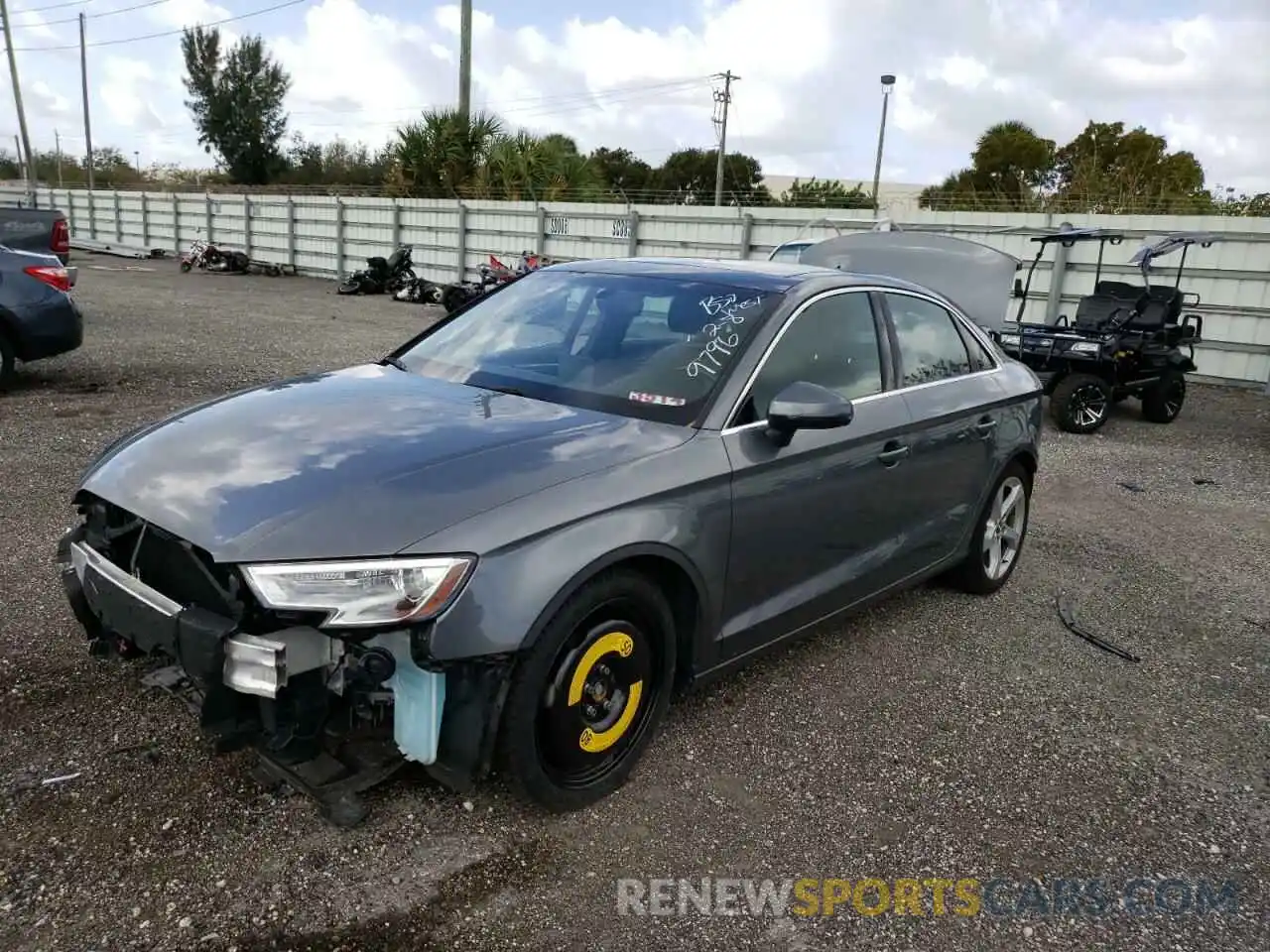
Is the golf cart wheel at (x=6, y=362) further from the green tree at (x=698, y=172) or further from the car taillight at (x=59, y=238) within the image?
the green tree at (x=698, y=172)

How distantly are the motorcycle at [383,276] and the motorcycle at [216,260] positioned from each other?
233 inches

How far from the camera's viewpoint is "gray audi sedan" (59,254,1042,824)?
239 centimetres

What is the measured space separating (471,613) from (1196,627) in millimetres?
3895

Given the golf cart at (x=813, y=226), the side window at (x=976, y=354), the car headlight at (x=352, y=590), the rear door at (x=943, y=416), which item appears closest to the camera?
the car headlight at (x=352, y=590)

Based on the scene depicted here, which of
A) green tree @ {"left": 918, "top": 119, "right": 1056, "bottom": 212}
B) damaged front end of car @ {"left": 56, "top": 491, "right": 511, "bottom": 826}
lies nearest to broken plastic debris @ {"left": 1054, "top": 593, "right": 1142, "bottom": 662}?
damaged front end of car @ {"left": 56, "top": 491, "right": 511, "bottom": 826}

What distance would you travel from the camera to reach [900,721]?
11.7 feet

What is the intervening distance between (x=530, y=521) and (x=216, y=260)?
2649cm

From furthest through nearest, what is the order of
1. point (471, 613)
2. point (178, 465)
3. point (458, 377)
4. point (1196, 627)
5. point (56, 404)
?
point (56, 404), point (1196, 627), point (458, 377), point (178, 465), point (471, 613)

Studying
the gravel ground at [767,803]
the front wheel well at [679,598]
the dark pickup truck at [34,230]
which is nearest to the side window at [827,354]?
the front wheel well at [679,598]

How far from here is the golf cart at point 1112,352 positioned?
31.0 feet

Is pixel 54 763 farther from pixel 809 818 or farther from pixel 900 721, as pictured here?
pixel 900 721

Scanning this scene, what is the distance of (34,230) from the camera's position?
12.6 metres

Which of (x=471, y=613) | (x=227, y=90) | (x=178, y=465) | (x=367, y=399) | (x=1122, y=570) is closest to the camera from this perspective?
(x=471, y=613)

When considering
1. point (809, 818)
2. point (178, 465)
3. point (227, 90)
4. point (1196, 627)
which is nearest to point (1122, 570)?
point (1196, 627)
